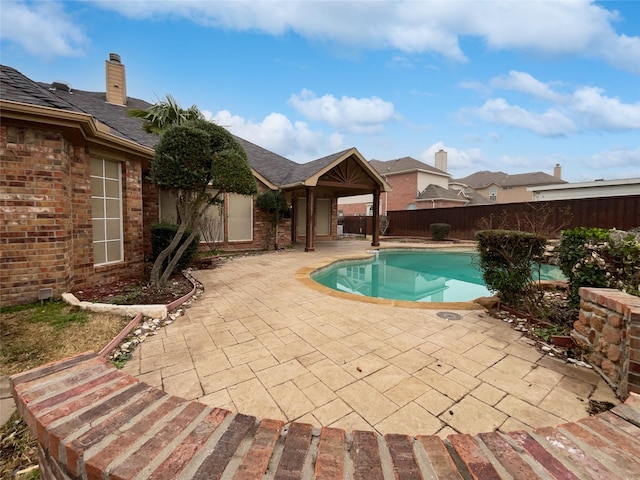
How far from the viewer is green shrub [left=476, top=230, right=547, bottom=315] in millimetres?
3930

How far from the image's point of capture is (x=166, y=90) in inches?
294

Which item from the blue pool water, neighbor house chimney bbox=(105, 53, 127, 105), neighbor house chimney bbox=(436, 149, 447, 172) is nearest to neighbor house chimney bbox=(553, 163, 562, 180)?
neighbor house chimney bbox=(436, 149, 447, 172)

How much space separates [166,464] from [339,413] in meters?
1.16

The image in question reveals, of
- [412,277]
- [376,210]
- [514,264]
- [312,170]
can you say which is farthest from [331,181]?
[514,264]

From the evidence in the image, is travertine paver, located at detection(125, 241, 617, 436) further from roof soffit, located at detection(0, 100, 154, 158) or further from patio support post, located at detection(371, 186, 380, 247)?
patio support post, located at detection(371, 186, 380, 247)

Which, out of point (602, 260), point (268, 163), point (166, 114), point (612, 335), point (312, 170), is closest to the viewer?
point (612, 335)

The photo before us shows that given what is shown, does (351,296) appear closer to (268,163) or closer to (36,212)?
(36,212)

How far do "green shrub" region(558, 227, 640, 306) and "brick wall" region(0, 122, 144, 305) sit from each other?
7.25 meters

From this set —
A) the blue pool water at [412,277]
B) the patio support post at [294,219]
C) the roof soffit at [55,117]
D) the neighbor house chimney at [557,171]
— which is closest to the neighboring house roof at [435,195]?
the blue pool water at [412,277]

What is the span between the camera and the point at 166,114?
7.42m

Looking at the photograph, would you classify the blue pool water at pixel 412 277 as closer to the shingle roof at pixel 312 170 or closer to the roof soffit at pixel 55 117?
the shingle roof at pixel 312 170

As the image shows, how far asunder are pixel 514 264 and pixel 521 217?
12.4 meters

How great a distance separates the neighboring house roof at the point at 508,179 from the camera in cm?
3300

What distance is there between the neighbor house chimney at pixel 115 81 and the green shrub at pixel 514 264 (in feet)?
51.9
